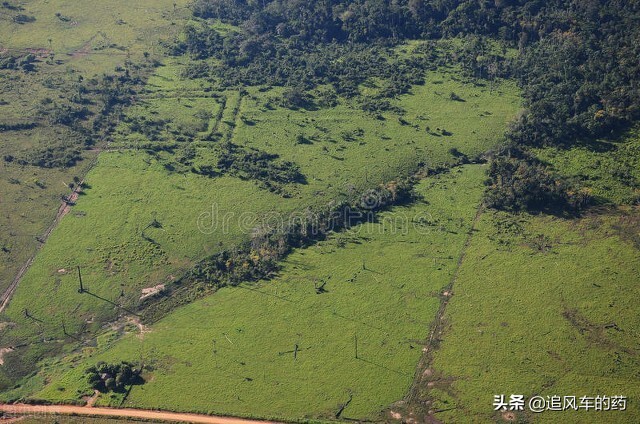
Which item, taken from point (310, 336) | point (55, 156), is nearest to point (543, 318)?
point (310, 336)

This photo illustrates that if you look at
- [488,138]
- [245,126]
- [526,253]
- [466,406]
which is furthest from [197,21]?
[466,406]

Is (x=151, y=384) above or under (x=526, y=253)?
under

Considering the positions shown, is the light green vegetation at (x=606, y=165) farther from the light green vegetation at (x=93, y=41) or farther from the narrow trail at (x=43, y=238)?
the light green vegetation at (x=93, y=41)

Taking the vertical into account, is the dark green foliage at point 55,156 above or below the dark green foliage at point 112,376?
above

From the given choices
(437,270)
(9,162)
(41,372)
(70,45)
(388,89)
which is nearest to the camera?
(41,372)

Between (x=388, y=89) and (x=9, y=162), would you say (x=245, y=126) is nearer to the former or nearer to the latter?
(x=388, y=89)

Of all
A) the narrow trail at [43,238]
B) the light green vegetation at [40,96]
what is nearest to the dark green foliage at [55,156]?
the light green vegetation at [40,96]

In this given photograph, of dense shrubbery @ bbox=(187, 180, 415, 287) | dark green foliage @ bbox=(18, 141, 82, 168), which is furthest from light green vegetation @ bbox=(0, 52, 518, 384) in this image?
dark green foliage @ bbox=(18, 141, 82, 168)
